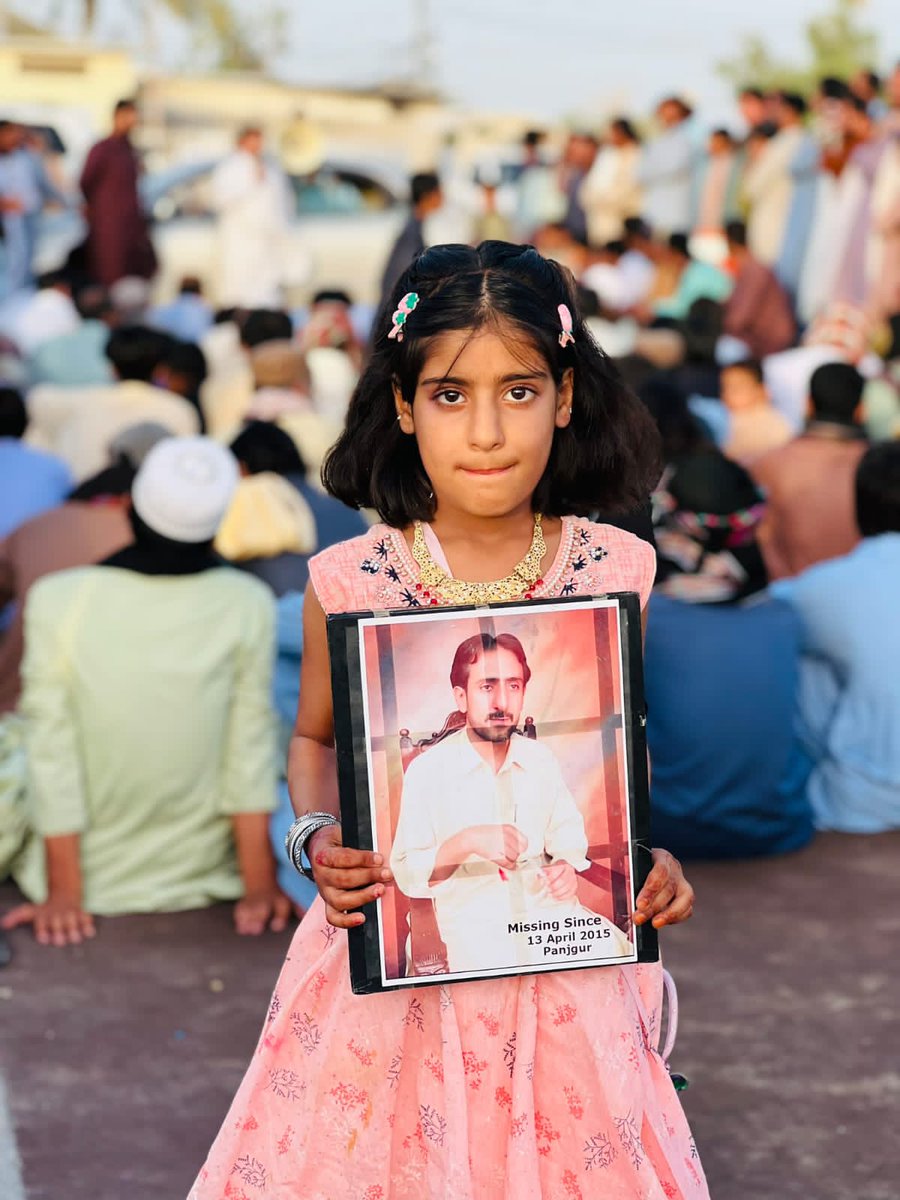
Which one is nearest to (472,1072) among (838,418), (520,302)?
(520,302)

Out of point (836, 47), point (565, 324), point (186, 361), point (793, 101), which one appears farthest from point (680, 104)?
point (836, 47)

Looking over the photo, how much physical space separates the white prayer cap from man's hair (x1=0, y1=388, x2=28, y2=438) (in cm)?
207

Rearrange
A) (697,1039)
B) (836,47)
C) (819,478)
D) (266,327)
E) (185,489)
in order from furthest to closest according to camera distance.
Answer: (836,47) → (266,327) → (819,478) → (185,489) → (697,1039)

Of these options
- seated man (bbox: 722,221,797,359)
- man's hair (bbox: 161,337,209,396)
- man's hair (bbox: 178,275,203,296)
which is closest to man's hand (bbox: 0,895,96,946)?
man's hair (bbox: 161,337,209,396)

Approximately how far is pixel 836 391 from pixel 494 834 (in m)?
5.06

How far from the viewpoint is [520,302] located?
2.25 meters

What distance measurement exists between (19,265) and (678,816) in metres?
11.2

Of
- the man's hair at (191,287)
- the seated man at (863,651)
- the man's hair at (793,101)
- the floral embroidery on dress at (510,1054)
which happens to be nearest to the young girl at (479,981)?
the floral embroidery on dress at (510,1054)

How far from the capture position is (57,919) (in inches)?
179

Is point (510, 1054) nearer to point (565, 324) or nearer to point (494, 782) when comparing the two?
point (494, 782)

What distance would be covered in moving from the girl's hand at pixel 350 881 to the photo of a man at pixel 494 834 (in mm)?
29

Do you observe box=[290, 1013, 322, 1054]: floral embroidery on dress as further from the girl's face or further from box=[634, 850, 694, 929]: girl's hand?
the girl's face

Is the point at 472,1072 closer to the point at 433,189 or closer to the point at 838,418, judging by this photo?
the point at 838,418

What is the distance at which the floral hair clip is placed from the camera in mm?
2295
